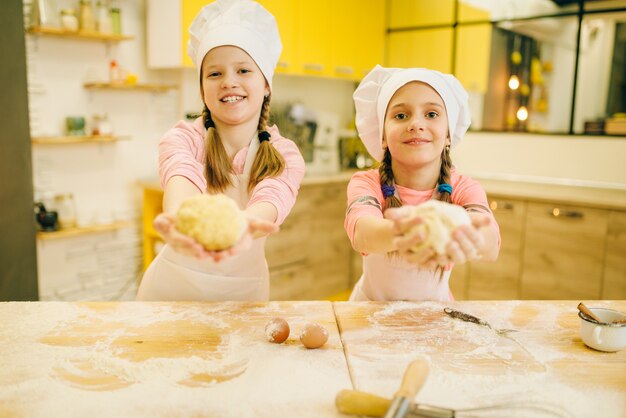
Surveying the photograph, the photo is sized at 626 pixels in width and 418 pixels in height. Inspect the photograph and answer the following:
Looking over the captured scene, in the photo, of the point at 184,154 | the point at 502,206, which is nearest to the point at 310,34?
the point at 502,206

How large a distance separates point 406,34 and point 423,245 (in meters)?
3.85

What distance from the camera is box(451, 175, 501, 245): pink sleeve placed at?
1523 millimetres

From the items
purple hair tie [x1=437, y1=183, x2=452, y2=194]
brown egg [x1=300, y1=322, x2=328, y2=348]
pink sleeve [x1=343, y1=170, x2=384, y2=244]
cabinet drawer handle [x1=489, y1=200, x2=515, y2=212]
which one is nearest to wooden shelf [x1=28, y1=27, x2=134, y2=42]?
pink sleeve [x1=343, y1=170, x2=384, y2=244]

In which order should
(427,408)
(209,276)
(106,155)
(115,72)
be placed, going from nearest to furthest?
1. (427,408)
2. (209,276)
3. (115,72)
4. (106,155)

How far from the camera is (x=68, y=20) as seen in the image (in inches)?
109

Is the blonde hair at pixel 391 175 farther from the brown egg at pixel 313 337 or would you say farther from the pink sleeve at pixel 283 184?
the brown egg at pixel 313 337

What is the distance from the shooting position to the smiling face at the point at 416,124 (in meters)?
1.50

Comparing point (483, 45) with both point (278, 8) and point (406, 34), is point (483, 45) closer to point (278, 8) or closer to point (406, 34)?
point (406, 34)

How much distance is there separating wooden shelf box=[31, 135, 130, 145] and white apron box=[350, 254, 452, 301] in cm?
189

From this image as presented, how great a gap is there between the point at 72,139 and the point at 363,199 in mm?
1970

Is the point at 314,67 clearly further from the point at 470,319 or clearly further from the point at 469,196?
the point at 470,319

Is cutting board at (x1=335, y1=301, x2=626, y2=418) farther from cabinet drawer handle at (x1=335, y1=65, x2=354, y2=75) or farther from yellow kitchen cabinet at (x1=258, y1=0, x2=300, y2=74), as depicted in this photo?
cabinet drawer handle at (x1=335, y1=65, x2=354, y2=75)

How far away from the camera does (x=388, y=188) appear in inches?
62.5

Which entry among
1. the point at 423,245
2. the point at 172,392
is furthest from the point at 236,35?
the point at 172,392
